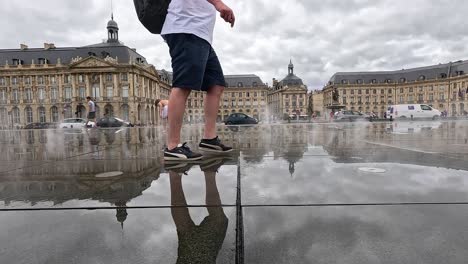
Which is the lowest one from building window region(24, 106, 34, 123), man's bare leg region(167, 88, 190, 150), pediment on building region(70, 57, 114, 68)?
man's bare leg region(167, 88, 190, 150)

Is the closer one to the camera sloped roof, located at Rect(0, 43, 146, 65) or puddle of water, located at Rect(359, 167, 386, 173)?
puddle of water, located at Rect(359, 167, 386, 173)

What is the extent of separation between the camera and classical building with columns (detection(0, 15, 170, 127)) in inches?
2344

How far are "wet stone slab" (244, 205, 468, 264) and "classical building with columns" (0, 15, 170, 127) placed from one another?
61.6m

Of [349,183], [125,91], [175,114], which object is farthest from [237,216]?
[125,91]

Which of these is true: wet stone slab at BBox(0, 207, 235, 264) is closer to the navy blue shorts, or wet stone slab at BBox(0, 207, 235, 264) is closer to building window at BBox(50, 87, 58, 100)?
the navy blue shorts

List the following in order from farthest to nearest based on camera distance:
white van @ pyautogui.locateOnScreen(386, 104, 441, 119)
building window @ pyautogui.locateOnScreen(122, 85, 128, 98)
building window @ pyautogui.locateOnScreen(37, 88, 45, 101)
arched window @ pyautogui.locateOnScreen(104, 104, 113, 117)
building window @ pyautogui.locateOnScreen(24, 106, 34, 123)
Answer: building window @ pyautogui.locateOnScreen(24, 106, 34, 123) < building window @ pyautogui.locateOnScreen(37, 88, 45, 101) < building window @ pyautogui.locateOnScreen(122, 85, 128, 98) < arched window @ pyautogui.locateOnScreen(104, 104, 113, 117) < white van @ pyautogui.locateOnScreen(386, 104, 441, 119)

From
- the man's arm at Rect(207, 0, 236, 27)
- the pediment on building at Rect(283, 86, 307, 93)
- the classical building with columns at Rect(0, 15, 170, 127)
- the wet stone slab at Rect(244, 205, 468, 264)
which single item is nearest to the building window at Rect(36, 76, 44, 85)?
the classical building with columns at Rect(0, 15, 170, 127)

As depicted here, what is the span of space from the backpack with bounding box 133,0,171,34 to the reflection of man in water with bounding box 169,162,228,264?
77.8 inches

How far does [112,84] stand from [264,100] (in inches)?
2078

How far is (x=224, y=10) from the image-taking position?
8.76 feet

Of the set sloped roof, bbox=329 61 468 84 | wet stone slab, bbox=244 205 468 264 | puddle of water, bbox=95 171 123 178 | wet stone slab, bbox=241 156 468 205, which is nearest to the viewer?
wet stone slab, bbox=244 205 468 264

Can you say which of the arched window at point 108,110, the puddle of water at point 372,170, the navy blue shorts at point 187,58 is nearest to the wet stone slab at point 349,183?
the puddle of water at point 372,170

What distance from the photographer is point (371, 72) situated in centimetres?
9525

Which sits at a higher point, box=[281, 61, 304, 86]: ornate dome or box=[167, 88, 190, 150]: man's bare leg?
box=[281, 61, 304, 86]: ornate dome
